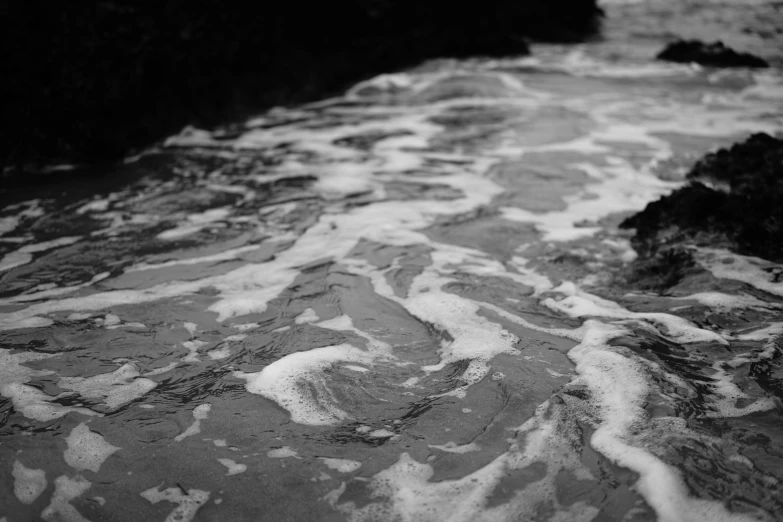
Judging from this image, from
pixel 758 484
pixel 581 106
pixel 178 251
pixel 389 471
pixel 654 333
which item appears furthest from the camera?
pixel 581 106

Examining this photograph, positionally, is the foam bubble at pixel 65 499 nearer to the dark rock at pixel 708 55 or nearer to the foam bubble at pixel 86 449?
the foam bubble at pixel 86 449

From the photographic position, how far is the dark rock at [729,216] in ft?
12.1

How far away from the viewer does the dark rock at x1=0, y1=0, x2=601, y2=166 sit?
19.3 feet

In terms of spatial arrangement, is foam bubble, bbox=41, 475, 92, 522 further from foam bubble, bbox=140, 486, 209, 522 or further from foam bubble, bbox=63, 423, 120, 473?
foam bubble, bbox=140, 486, 209, 522

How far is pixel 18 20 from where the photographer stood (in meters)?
5.73

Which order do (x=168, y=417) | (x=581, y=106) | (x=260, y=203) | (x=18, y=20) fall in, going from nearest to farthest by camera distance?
(x=168, y=417), (x=260, y=203), (x=18, y=20), (x=581, y=106)

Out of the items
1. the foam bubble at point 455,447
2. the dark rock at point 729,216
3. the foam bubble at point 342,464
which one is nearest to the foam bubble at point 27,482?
the foam bubble at point 342,464

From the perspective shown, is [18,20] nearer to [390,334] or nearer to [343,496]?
[390,334]

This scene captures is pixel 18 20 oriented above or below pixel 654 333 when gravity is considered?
above

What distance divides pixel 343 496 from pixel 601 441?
947 mm

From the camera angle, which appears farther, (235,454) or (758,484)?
(235,454)

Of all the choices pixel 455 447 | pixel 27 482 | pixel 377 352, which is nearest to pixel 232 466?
pixel 27 482

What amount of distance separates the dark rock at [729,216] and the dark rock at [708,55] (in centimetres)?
678

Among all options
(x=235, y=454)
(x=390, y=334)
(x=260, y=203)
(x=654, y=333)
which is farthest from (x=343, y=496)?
(x=260, y=203)
